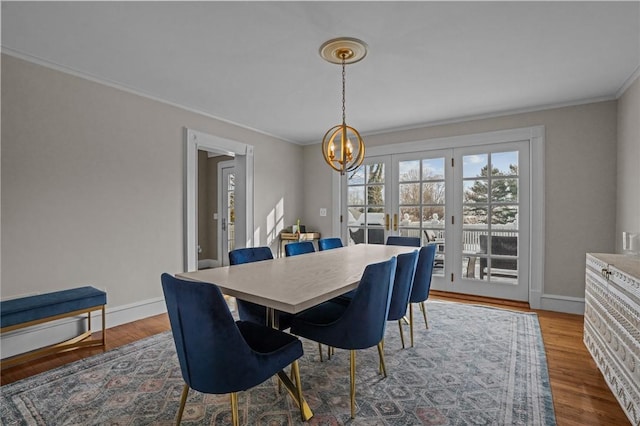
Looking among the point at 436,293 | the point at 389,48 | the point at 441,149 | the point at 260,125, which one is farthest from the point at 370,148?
the point at 389,48

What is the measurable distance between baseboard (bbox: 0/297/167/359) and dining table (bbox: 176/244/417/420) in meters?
1.62

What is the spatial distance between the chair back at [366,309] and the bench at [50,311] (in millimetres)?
2138

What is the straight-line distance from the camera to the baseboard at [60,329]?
2506 millimetres

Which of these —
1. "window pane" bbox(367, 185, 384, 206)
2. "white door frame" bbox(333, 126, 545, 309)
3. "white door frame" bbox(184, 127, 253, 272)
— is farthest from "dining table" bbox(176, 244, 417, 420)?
"window pane" bbox(367, 185, 384, 206)

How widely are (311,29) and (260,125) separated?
2.55 m

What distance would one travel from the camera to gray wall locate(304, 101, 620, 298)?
3.54 meters

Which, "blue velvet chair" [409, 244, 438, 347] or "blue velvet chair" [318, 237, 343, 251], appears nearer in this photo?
"blue velvet chair" [409, 244, 438, 347]

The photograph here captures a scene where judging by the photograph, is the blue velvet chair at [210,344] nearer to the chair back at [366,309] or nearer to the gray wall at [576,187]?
the chair back at [366,309]

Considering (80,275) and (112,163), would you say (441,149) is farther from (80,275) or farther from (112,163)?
(80,275)

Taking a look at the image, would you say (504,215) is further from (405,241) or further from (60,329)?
(60,329)

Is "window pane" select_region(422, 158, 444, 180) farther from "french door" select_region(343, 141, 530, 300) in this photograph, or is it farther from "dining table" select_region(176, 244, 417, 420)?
"dining table" select_region(176, 244, 417, 420)

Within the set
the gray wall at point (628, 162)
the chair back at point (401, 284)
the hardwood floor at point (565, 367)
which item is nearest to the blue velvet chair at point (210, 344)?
the chair back at point (401, 284)

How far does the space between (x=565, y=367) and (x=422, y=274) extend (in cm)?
116

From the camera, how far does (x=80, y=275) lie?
300 centimetres
